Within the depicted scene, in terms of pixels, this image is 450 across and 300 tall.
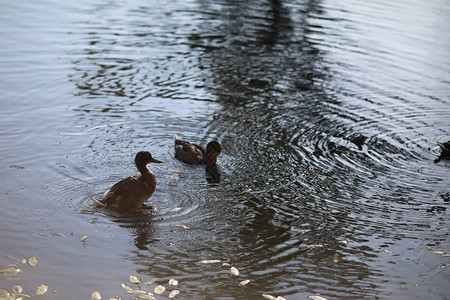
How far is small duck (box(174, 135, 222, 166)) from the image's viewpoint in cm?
1064

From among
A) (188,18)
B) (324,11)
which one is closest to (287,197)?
(188,18)

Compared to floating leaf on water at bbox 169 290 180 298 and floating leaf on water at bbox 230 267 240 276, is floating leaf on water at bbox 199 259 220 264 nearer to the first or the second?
floating leaf on water at bbox 230 267 240 276

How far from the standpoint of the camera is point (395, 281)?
747cm

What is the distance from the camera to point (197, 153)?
10.8 meters

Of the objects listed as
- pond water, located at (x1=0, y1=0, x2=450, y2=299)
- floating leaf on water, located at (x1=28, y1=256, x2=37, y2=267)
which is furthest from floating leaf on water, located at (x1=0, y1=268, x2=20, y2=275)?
floating leaf on water, located at (x1=28, y1=256, x2=37, y2=267)

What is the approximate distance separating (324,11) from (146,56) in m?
10.7

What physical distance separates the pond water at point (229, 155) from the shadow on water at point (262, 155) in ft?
0.11

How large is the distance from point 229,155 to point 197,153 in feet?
2.14

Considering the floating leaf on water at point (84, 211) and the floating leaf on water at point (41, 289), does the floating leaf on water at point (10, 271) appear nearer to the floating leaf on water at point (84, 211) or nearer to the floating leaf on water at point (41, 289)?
the floating leaf on water at point (41, 289)

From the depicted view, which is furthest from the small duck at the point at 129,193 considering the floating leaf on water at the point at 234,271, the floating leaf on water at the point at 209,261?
the floating leaf on water at the point at 234,271

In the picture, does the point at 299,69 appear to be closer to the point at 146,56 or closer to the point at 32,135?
the point at 146,56

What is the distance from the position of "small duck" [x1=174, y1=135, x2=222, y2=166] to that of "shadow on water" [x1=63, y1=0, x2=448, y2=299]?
0.17 meters

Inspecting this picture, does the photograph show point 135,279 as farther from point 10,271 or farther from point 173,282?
point 10,271

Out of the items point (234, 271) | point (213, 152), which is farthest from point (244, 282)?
point (213, 152)
